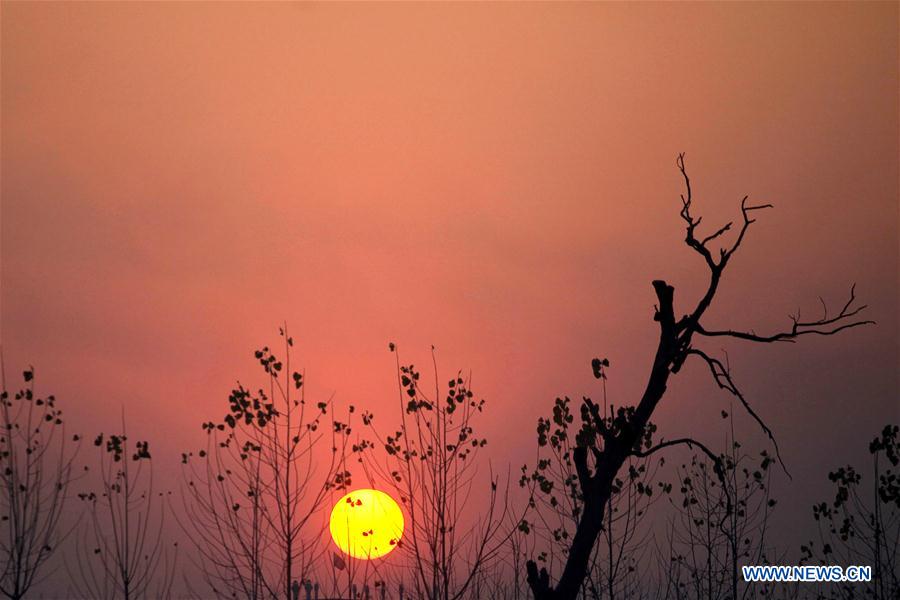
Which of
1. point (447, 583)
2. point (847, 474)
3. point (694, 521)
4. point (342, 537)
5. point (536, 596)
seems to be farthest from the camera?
point (694, 521)

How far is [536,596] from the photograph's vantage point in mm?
6082

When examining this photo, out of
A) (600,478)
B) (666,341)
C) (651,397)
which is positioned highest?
(666,341)

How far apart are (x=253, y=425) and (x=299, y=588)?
2217 mm

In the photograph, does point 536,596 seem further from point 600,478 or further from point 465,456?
point 465,456

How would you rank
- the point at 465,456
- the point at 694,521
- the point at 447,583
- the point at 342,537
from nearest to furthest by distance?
the point at 447,583 → the point at 465,456 → the point at 342,537 → the point at 694,521

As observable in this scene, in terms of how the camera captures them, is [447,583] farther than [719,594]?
No

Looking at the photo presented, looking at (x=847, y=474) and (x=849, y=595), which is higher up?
(x=847, y=474)

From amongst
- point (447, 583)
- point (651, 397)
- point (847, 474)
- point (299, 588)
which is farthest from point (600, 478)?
point (847, 474)

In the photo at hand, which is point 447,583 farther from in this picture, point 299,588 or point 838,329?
point 838,329

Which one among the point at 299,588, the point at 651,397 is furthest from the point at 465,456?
the point at 651,397

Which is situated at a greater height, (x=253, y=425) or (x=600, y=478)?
(x=253, y=425)

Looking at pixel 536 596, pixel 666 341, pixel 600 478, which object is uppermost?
pixel 666 341

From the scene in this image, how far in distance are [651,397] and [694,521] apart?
9.86 m

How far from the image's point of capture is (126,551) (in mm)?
13023
